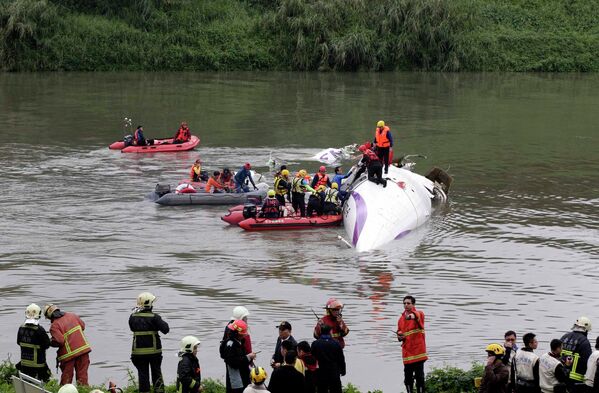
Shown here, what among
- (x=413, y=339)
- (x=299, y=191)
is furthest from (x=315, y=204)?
(x=413, y=339)

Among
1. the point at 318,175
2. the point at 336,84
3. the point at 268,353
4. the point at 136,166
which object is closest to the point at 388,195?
the point at 318,175

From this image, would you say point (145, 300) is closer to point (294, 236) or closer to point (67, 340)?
point (67, 340)

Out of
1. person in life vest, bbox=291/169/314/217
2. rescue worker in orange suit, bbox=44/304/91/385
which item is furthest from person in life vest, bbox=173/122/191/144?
rescue worker in orange suit, bbox=44/304/91/385

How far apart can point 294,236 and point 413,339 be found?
14.2 meters

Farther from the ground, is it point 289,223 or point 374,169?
point 374,169

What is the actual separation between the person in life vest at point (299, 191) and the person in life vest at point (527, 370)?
54.4 ft

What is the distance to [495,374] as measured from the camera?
562 inches

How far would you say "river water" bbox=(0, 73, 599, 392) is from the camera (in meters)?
22.0

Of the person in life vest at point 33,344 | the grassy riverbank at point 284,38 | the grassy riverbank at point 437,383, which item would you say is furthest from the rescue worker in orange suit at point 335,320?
the grassy riverbank at point 284,38

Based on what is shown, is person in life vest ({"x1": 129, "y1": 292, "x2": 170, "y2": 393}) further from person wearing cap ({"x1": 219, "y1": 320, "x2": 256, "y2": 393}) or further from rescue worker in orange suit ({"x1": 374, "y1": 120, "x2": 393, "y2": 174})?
rescue worker in orange suit ({"x1": 374, "y1": 120, "x2": 393, "y2": 174})

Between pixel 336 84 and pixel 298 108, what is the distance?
960 cm

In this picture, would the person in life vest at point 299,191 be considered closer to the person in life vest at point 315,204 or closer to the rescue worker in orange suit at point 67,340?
the person in life vest at point 315,204

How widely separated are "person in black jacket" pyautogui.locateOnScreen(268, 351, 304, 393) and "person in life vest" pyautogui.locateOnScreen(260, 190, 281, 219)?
16.8 meters

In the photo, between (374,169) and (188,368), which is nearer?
(188,368)
